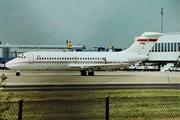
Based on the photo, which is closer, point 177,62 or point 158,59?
point 177,62

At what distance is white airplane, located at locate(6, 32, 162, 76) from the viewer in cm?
4731

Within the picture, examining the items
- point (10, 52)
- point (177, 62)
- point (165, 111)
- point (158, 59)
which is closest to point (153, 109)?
point (165, 111)

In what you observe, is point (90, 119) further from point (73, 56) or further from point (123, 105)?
point (73, 56)

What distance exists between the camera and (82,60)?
50594mm

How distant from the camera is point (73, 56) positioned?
50250mm

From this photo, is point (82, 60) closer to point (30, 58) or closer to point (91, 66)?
point (91, 66)

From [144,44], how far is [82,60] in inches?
398

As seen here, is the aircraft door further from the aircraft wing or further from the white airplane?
the aircraft wing

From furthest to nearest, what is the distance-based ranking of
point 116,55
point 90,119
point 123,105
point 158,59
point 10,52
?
point 10,52 → point 158,59 → point 116,55 → point 123,105 → point 90,119

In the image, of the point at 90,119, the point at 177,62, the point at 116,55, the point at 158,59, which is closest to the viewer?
the point at 90,119

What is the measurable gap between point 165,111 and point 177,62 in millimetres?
68667

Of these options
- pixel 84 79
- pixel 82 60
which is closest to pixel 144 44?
pixel 82 60

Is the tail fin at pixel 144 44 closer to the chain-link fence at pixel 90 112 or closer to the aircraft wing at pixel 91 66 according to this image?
the aircraft wing at pixel 91 66

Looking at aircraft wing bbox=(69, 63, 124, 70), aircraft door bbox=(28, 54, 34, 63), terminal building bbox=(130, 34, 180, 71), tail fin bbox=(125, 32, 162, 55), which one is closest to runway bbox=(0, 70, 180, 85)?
aircraft door bbox=(28, 54, 34, 63)
